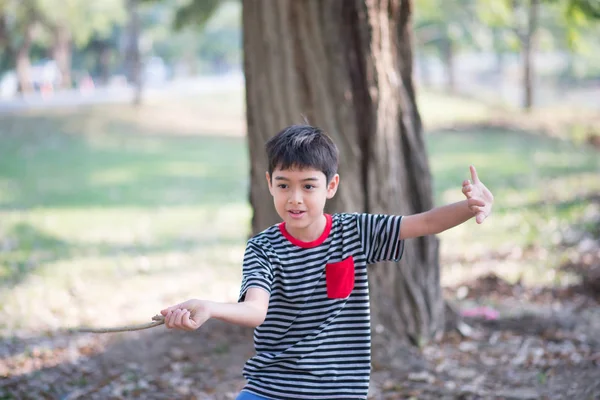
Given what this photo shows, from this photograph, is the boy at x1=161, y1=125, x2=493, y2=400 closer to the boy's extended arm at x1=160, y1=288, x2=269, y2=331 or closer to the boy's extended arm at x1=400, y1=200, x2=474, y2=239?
the boy's extended arm at x1=400, y1=200, x2=474, y2=239

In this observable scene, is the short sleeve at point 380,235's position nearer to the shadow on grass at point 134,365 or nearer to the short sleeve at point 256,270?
the short sleeve at point 256,270

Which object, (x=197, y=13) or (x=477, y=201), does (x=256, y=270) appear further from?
(x=197, y=13)

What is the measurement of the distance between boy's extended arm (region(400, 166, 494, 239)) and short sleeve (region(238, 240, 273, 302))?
51cm

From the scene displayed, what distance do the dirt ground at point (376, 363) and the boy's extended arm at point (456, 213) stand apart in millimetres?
1905

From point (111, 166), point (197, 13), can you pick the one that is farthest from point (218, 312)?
point (111, 166)

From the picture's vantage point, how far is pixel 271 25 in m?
4.92

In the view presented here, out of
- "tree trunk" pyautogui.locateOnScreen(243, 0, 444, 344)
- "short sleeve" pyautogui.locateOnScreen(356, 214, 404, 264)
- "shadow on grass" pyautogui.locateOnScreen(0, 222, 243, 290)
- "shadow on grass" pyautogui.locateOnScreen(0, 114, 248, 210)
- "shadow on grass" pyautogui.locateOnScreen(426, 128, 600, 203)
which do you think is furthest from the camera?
"shadow on grass" pyautogui.locateOnScreen(426, 128, 600, 203)

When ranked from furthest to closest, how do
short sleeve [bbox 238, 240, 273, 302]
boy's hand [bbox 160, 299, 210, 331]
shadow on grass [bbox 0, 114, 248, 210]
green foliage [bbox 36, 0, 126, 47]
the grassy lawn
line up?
1. green foliage [bbox 36, 0, 126, 47]
2. shadow on grass [bbox 0, 114, 248, 210]
3. the grassy lawn
4. short sleeve [bbox 238, 240, 273, 302]
5. boy's hand [bbox 160, 299, 210, 331]

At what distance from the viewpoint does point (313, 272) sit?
2.65 m

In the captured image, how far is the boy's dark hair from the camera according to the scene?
8.42 ft

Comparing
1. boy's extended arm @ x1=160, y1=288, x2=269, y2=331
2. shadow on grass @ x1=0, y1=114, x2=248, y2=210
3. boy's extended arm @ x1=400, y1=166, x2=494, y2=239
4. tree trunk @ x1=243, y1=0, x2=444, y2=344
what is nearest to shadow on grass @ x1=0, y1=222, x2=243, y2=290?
shadow on grass @ x1=0, y1=114, x2=248, y2=210

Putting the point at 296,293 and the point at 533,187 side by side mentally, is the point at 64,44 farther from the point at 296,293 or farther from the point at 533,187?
the point at 296,293

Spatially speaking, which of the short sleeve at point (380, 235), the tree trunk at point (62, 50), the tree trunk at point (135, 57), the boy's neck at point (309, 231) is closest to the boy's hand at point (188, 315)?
the boy's neck at point (309, 231)

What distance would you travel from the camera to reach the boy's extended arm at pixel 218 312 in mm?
2137
